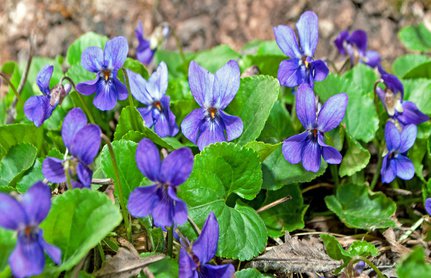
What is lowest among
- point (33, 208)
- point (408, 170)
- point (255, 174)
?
point (408, 170)

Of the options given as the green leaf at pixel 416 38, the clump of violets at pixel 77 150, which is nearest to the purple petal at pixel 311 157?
the clump of violets at pixel 77 150

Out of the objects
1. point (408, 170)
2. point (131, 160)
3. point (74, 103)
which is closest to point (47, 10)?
point (74, 103)

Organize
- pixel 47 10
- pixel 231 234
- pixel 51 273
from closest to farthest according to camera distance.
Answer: pixel 51 273 < pixel 231 234 < pixel 47 10

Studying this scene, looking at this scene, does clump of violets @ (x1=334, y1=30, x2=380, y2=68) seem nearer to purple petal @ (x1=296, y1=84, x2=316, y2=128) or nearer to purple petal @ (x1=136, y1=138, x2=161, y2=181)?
purple petal @ (x1=296, y1=84, x2=316, y2=128)

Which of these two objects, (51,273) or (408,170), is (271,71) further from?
(51,273)

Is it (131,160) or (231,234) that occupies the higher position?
(131,160)

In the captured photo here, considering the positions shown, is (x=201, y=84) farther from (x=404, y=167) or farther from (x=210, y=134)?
(x=404, y=167)

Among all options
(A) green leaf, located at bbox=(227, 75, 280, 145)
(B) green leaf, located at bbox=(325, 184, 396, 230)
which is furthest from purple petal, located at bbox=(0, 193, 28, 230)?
(B) green leaf, located at bbox=(325, 184, 396, 230)
